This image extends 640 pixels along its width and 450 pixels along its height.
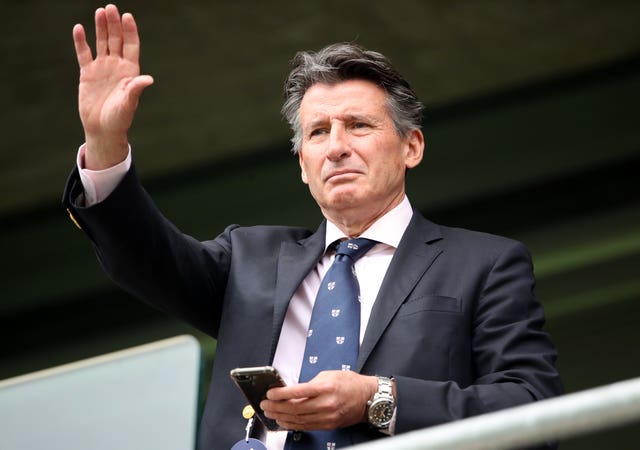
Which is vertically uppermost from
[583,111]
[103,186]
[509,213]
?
[583,111]

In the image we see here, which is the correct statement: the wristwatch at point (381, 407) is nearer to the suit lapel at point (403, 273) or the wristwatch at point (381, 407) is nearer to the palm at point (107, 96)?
the suit lapel at point (403, 273)

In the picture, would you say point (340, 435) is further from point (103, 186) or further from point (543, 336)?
point (103, 186)

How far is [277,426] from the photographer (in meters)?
2.13

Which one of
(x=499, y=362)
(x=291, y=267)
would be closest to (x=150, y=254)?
(x=291, y=267)

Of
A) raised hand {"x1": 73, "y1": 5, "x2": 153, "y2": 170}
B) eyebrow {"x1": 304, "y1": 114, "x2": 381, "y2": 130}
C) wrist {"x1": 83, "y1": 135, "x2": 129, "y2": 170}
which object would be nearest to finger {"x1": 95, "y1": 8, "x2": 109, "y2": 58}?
raised hand {"x1": 73, "y1": 5, "x2": 153, "y2": 170}

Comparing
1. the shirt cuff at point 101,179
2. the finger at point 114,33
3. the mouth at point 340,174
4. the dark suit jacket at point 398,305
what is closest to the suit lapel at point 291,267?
the dark suit jacket at point 398,305

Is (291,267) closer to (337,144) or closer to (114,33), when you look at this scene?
(337,144)

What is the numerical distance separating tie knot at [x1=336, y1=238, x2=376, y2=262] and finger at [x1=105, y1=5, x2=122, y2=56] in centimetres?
51

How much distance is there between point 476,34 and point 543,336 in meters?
2.93

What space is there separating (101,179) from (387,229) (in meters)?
0.55

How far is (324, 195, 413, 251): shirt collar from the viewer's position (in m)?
2.45

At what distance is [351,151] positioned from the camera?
247 centimetres

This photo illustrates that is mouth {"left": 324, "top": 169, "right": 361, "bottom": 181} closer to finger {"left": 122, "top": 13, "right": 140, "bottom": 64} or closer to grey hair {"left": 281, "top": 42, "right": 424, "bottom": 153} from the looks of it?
grey hair {"left": 281, "top": 42, "right": 424, "bottom": 153}

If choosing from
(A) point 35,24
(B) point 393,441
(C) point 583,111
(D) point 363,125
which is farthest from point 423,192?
(B) point 393,441
